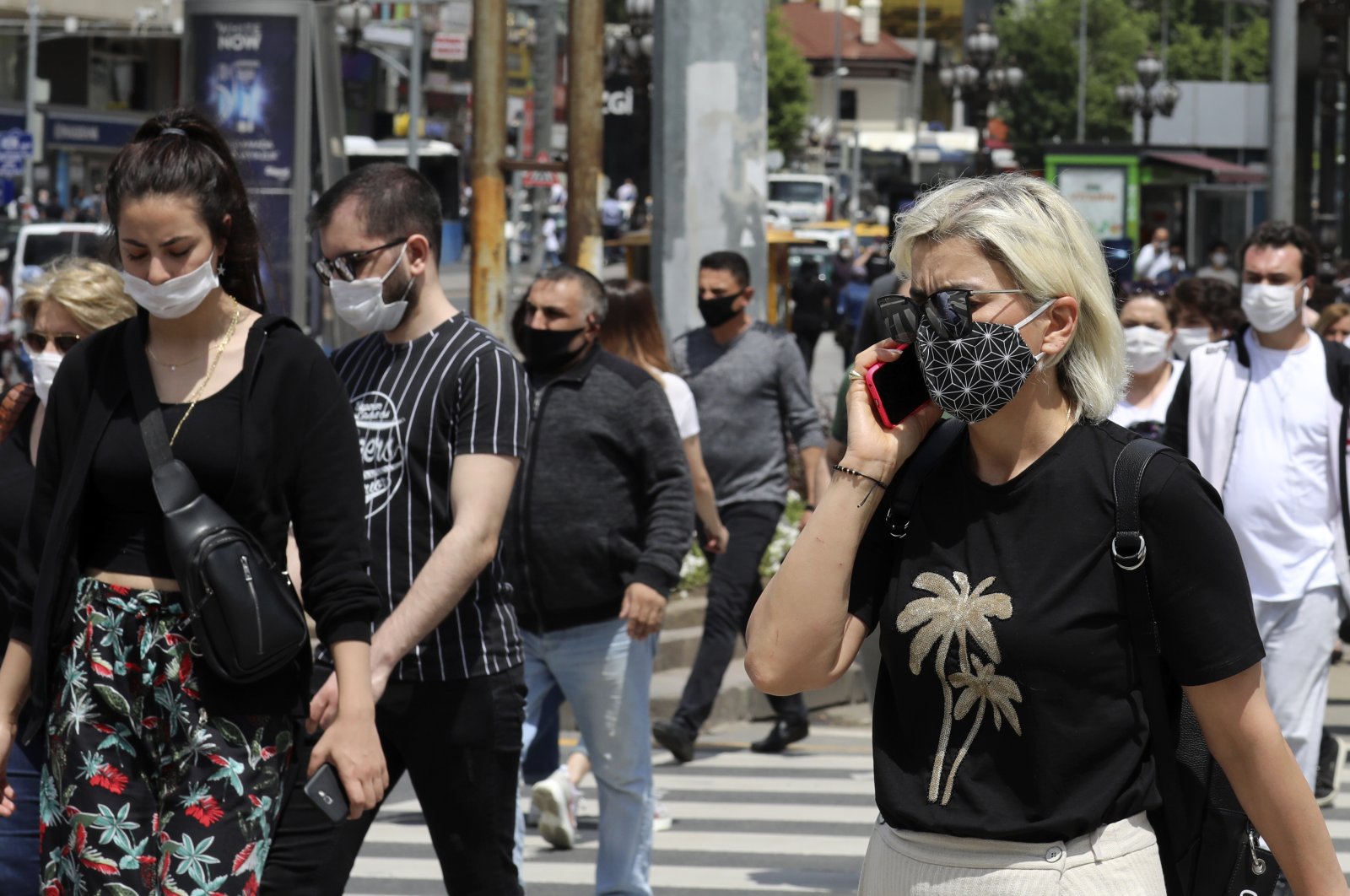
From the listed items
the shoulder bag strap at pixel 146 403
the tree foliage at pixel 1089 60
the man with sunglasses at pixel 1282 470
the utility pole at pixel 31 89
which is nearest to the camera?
the shoulder bag strap at pixel 146 403

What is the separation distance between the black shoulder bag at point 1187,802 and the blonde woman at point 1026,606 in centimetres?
2

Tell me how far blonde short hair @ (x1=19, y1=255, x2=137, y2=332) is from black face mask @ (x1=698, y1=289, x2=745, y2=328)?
4.48m

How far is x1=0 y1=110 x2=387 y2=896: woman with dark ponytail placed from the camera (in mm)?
3445

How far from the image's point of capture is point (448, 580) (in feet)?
14.1

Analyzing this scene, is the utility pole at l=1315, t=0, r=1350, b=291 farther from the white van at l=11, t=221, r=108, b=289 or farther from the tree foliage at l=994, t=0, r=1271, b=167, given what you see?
the tree foliage at l=994, t=0, r=1271, b=167

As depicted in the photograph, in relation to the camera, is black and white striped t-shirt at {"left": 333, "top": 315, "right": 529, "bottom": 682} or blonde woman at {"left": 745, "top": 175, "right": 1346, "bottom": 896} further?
black and white striped t-shirt at {"left": 333, "top": 315, "right": 529, "bottom": 682}

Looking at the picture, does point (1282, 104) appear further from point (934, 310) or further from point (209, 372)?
point (934, 310)

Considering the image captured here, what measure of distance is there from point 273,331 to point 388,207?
96cm

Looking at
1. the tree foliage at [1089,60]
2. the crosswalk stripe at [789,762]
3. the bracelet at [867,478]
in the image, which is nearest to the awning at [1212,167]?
the crosswalk stripe at [789,762]

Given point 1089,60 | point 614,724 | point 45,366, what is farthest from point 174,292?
point 1089,60

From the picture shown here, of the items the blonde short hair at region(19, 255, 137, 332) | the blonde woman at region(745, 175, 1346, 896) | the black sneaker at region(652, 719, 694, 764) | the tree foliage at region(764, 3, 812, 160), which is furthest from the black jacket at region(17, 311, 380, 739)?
the tree foliage at region(764, 3, 812, 160)

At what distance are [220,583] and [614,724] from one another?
8.69 feet

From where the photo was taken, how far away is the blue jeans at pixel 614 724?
5.80m

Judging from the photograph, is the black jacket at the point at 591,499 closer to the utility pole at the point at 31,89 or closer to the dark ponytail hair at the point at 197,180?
the dark ponytail hair at the point at 197,180
